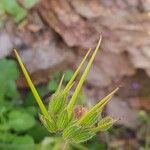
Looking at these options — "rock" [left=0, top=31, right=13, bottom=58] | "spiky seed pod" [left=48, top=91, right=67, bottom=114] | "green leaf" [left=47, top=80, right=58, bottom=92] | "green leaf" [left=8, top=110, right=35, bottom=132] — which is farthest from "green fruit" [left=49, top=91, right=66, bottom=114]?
"rock" [left=0, top=31, right=13, bottom=58]

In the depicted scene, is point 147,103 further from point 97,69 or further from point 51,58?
point 51,58

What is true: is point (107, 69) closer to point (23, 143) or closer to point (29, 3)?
point (29, 3)

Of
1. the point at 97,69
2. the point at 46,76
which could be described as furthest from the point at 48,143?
the point at 97,69

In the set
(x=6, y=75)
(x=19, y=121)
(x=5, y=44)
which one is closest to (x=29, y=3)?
(x=5, y=44)

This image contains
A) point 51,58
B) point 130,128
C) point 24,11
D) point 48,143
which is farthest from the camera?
point 130,128

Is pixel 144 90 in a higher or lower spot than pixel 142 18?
lower

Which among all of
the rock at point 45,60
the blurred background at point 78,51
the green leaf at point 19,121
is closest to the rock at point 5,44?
the blurred background at point 78,51
